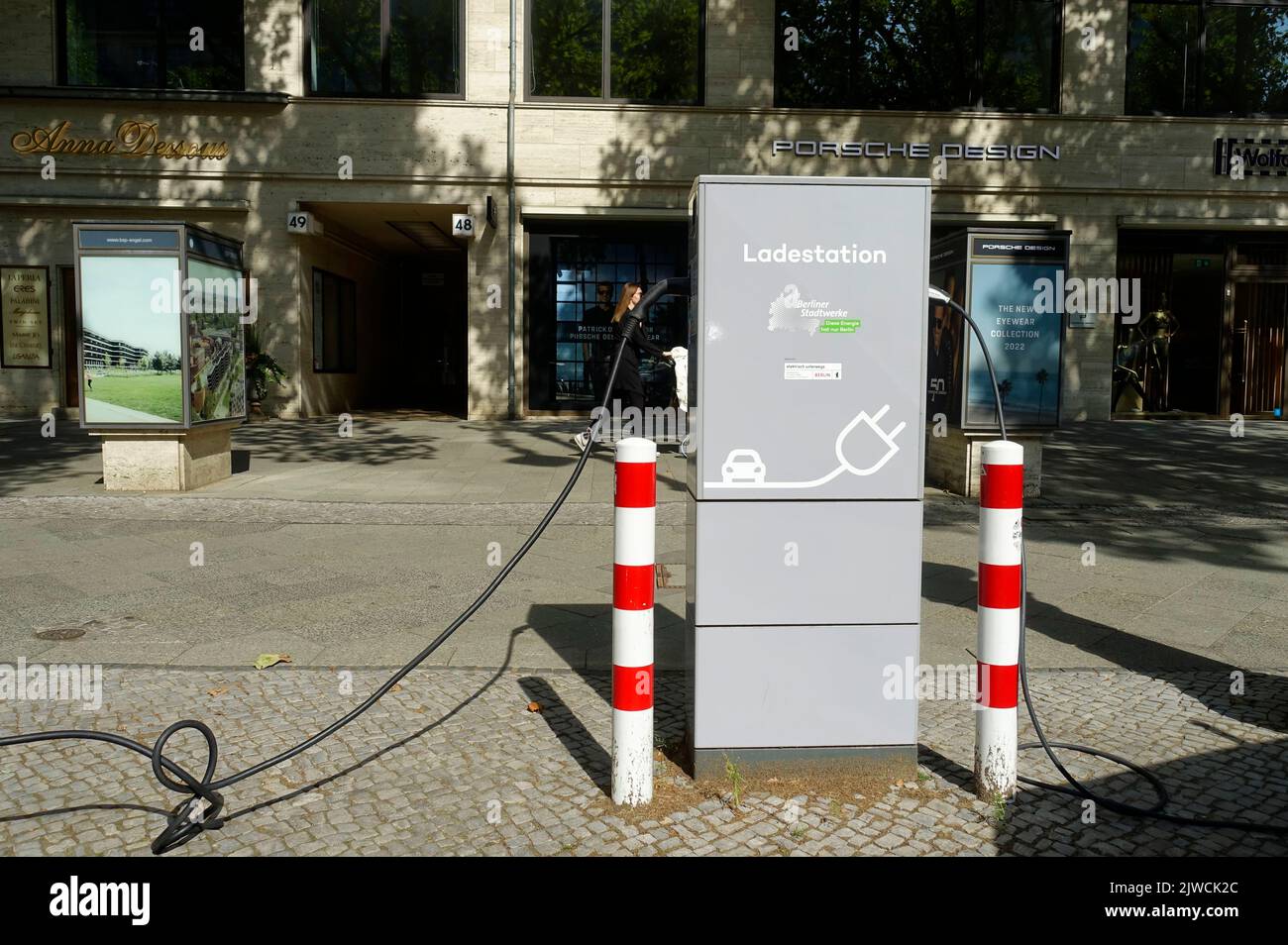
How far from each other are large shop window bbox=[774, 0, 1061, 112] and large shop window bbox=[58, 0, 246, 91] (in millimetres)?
9517

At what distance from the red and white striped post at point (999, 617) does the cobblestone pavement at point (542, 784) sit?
16 centimetres

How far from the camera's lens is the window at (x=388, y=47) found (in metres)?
16.8

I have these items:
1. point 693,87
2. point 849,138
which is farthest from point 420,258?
point 849,138

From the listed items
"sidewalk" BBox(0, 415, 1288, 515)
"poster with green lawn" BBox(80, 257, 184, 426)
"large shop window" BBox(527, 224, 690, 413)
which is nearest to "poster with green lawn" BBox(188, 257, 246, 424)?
"poster with green lawn" BBox(80, 257, 184, 426)

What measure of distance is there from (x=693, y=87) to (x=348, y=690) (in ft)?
49.3

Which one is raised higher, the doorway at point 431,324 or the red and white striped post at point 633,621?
the doorway at point 431,324

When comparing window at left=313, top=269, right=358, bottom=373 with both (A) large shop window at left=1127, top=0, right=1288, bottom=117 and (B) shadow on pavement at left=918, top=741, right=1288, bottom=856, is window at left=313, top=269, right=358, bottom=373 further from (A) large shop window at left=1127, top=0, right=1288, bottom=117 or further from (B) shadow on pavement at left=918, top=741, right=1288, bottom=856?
(B) shadow on pavement at left=918, top=741, right=1288, bottom=856

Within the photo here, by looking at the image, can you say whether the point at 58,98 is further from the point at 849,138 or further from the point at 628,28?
the point at 849,138

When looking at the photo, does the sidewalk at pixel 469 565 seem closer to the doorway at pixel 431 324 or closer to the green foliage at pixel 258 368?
the green foliage at pixel 258 368

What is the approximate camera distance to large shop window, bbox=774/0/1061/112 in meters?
17.3

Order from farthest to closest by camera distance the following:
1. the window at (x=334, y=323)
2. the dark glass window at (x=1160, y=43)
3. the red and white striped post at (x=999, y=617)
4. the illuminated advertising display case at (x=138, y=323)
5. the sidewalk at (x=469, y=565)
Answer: the window at (x=334, y=323) < the dark glass window at (x=1160, y=43) < the illuminated advertising display case at (x=138, y=323) < the sidewalk at (x=469, y=565) < the red and white striped post at (x=999, y=617)

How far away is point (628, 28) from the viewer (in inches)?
669

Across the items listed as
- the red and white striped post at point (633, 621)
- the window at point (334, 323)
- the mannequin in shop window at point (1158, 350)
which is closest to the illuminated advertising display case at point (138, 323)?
the red and white striped post at point (633, 621)

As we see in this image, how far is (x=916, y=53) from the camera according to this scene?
57.1 ft
